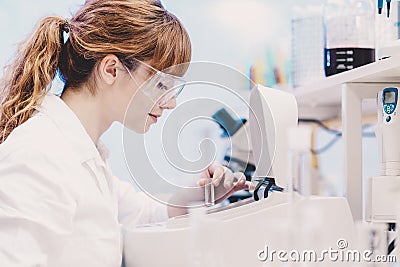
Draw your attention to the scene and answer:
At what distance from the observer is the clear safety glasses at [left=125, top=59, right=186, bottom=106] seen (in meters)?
1.11

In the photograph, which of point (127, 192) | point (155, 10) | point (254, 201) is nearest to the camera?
point (254, 201)

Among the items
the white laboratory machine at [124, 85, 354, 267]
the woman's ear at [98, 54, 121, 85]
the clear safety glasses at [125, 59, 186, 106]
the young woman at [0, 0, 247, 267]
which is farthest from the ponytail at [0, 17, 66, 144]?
the white laboratory machine at [124, 85, 354, 267]

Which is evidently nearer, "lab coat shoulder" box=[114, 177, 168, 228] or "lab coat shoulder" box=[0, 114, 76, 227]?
"lab coat shoulder" box=[0, 114, 76, 227]

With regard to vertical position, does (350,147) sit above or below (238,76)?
below

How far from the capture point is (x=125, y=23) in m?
1.19

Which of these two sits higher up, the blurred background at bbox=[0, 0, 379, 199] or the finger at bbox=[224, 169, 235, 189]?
the blurred background at bbox=[0, 0, 379, 199]

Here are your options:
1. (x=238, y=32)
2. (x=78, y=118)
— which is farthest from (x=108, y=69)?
(x=238, y=32)

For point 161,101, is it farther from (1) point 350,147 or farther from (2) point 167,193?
(1) point 350,147

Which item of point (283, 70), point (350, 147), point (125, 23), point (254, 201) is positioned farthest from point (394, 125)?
point (283, 70)

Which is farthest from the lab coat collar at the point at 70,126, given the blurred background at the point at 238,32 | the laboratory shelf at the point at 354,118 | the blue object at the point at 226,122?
the blurred background at the point at 238,32

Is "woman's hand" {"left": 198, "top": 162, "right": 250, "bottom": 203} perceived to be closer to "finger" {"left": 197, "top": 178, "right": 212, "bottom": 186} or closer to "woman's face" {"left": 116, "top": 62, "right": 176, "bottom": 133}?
"finger" {"left": 197, "top": 178, "right": 212, "bottom": 186}

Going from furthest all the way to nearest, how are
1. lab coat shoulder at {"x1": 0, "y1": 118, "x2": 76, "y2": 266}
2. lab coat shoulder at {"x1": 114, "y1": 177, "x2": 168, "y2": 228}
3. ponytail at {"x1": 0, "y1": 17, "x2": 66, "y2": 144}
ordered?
lab coat shoulder at {"x1": 114, "y1": 177, "x2": 168, "y2": 228}
ponytail at {"x1": 0, "y1": 17, "x2": 66, "y2": 144}
lab coat shoulder at {"x1": 0, "y1": 118, "x2": 76, "y2": 266}

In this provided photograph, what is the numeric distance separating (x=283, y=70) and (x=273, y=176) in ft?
4.10

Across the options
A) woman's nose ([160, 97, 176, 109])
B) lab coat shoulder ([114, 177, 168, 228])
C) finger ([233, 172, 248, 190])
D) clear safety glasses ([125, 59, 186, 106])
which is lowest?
lab coat shoulder ([114, 177, 168, 228])
